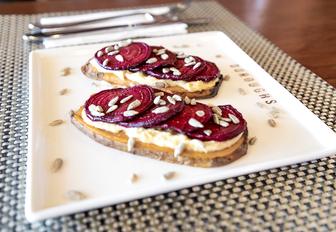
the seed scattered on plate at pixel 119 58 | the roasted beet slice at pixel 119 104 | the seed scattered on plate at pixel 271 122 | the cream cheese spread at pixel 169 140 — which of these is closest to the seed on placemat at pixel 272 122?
the seed scattered on plate at pixel 271 122

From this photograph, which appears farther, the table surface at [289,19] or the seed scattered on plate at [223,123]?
the table surface at [289,19]

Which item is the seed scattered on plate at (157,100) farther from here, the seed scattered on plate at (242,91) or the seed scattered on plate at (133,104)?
the seed scattered on plate at (242,91)

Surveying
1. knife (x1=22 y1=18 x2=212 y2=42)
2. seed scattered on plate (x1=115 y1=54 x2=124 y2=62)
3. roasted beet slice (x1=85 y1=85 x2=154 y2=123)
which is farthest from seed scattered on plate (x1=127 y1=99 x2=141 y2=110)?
knife (x1=22 y1=18 x2=212 y2=42)

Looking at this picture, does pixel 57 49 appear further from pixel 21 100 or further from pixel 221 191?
pixel 221 191

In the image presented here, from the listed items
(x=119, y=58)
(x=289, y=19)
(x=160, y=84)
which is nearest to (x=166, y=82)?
(x=160, y=84)

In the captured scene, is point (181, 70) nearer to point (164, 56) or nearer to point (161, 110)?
point (164, 56)
